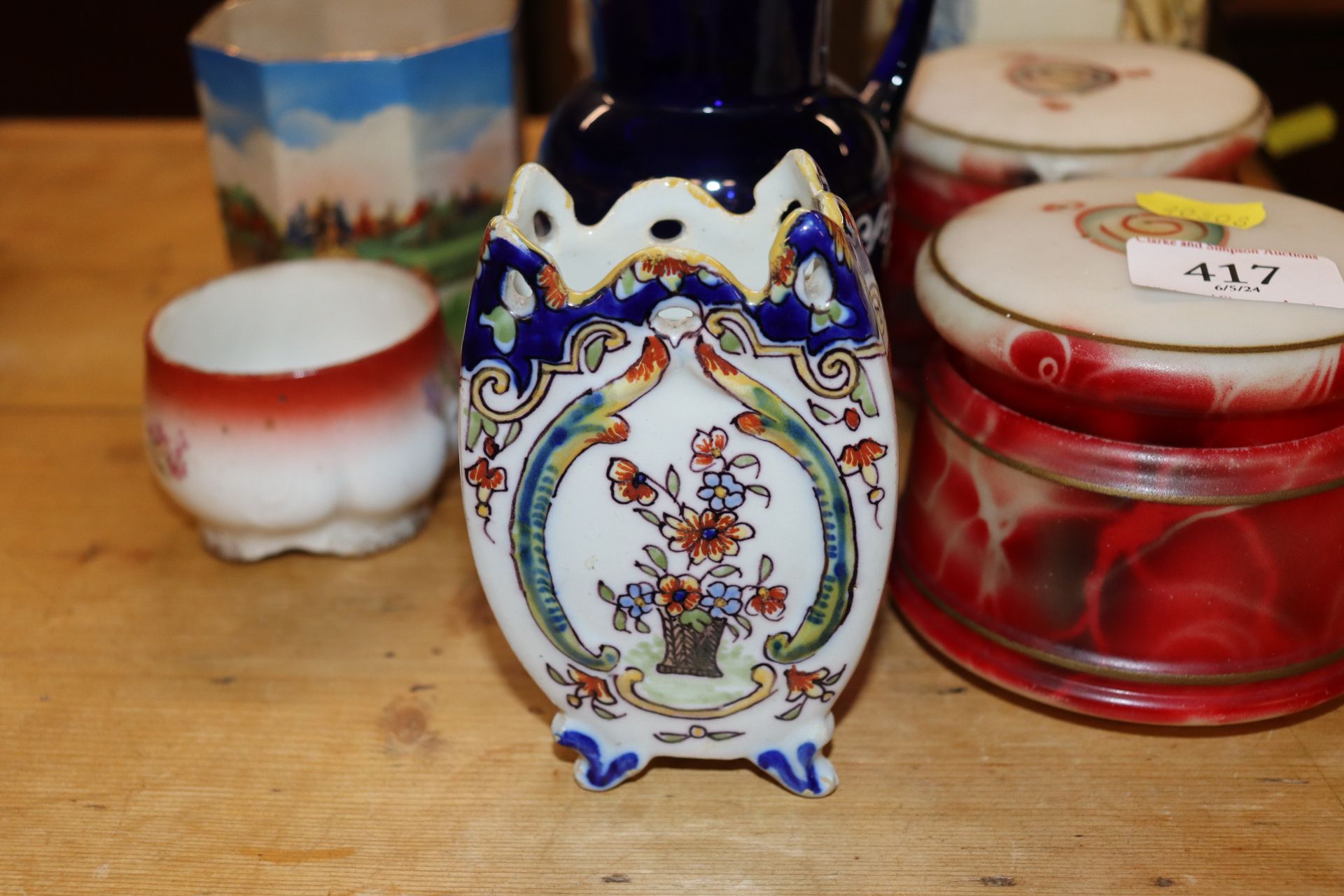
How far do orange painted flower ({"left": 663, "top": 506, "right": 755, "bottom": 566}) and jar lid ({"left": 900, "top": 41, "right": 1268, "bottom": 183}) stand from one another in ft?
1.17

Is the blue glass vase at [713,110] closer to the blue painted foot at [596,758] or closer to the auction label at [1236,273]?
the auction label at [1236,273]

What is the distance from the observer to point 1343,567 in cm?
56

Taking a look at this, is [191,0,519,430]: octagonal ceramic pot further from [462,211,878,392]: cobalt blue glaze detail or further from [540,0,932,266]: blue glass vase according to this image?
[462,211,878,392]: cobalt blue glaze detail

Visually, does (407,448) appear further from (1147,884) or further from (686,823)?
(1147,884)

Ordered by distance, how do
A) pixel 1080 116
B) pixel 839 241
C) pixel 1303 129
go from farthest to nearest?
pixel 1303 129 < pixel 1080 116 < pixel 839 241

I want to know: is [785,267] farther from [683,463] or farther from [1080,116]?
[1080,116]

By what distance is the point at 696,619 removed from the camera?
0.51 m

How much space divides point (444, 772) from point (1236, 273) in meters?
0.43

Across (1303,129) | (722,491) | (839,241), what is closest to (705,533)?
(722,491)

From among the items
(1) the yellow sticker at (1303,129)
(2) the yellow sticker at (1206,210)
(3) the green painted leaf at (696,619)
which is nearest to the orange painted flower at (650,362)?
(3) the green painted leaf at (696,619)

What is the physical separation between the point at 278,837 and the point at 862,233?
0.41 metres

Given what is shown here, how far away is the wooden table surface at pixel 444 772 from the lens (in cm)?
52

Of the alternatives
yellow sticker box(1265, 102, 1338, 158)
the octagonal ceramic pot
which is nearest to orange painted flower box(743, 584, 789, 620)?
the octagonal ceramic pot

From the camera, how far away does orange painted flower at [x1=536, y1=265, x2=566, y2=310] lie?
0.46 m
